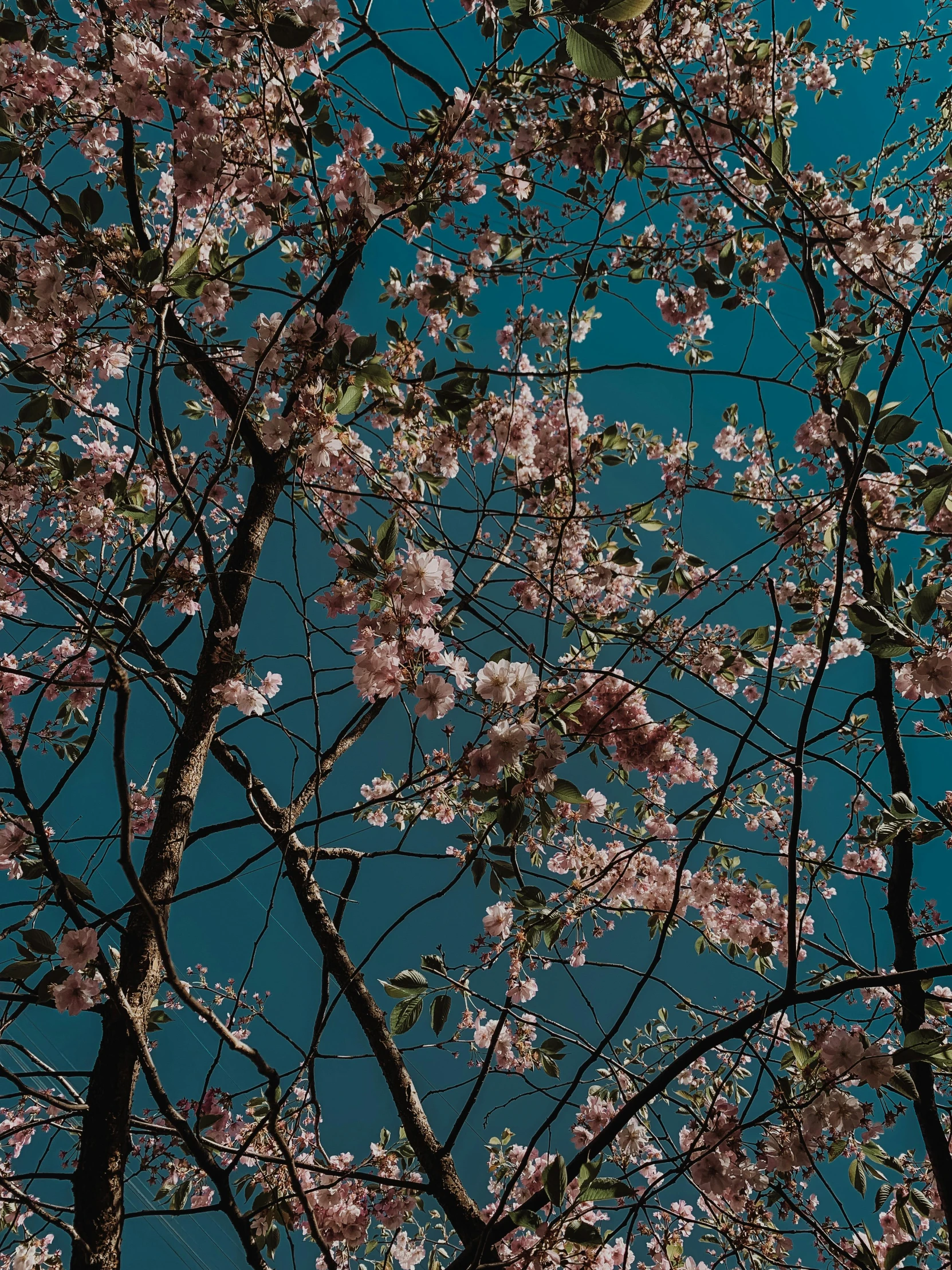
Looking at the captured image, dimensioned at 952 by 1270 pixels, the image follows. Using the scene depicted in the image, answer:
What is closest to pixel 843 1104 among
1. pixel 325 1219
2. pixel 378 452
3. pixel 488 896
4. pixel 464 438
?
pixel 325 1219

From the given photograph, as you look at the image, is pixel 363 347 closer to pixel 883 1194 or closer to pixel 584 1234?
pixel 584 1234

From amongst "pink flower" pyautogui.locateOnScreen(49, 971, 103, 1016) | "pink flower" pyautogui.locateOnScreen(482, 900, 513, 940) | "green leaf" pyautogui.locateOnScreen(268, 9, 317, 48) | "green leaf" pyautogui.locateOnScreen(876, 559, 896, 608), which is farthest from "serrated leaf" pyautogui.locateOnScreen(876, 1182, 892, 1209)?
"green leaf" pyautogui.locateOnScreen(268, 9, 317, 48)

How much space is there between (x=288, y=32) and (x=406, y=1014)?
196 centimetres

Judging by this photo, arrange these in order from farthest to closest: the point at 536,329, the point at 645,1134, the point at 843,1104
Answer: the point at 536,329 < the point at 645,1134 < the point at 843,1104

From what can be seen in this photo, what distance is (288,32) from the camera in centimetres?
152

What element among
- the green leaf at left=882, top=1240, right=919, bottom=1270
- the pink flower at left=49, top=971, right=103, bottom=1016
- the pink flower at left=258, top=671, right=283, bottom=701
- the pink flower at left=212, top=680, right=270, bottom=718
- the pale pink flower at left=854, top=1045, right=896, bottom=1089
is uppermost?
the pink flower at left=258, top=671, right=283, bottom=701

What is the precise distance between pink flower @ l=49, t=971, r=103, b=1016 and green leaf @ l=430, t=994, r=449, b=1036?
2.33 ft

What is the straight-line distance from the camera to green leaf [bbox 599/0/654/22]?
34.9 inches

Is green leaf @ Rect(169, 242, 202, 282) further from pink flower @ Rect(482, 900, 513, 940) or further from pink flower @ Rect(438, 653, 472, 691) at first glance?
pink flower @ Rect(482, 900, 513, 940)

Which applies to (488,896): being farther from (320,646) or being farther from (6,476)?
(6,476)

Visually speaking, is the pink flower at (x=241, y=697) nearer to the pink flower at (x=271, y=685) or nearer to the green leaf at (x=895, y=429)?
the pink flower at (x=271, y=685)

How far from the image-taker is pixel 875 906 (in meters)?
6.03

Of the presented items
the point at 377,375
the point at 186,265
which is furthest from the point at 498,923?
the point at 186,265

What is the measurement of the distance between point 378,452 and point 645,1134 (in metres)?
2.73
